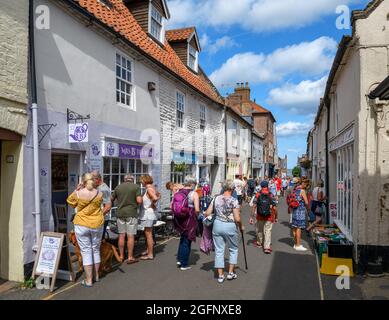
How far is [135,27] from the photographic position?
36.4 ft

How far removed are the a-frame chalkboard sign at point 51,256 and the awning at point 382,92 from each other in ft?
18.0

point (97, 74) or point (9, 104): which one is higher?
point (97, 74)

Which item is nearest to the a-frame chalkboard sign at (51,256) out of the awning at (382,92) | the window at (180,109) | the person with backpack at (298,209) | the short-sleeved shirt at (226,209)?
the short-sleeved shirt at (226,209)

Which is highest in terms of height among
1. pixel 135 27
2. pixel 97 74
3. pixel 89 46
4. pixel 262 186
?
pixel 135 27

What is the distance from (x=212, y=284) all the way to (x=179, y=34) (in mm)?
12781

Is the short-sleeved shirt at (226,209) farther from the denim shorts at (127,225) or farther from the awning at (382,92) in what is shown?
the awning at (382,92)

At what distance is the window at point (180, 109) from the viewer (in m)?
13.0

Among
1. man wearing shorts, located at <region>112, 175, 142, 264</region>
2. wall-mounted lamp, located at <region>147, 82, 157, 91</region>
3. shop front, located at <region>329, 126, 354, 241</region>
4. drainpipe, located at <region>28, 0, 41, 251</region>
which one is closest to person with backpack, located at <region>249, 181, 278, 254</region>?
shop front, located at <region>329, 126, 354, 241</region>

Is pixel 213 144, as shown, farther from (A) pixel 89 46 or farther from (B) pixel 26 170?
(B) pixel 26 170

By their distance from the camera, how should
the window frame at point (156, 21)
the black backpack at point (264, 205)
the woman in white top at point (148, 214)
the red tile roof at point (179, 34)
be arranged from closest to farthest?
the woman in white top at point (148, 214)
the black backpack at point (264, 205)
the window frame at point (156, 21)
the red tile roof at point (179, 34)

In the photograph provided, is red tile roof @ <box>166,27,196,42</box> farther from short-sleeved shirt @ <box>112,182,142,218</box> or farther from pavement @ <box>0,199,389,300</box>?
pavement @ <box>0,199,389,300</box>

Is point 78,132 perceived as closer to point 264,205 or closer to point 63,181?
point 63,181

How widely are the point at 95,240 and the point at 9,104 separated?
2544mm
